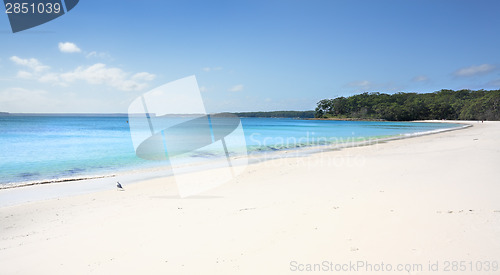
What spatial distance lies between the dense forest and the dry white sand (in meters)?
105

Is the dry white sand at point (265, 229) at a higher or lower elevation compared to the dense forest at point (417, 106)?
lower

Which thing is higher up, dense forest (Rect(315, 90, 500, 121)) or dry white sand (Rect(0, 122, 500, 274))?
dense forest (Rect(315, 90, 500, 121))

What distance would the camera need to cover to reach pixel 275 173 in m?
9.41

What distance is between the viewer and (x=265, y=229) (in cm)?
405

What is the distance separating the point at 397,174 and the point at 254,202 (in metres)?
5.21

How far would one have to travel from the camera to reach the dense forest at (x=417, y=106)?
279 feet

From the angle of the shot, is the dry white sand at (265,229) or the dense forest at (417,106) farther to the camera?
the dense forest at (417,106)

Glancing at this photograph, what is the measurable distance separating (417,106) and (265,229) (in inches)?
4928

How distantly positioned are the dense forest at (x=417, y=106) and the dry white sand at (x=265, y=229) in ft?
343

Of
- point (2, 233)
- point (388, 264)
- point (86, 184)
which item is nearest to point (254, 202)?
point (388, 264)

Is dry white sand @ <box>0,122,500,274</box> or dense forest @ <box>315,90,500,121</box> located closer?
dry white sand @ <box>0,122,500,274</box>

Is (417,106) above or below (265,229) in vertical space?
above

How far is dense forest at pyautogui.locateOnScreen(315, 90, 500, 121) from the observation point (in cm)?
8500

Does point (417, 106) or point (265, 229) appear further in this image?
point (417, 106)
